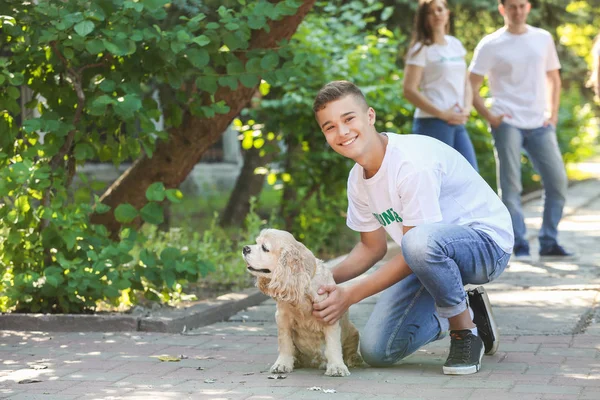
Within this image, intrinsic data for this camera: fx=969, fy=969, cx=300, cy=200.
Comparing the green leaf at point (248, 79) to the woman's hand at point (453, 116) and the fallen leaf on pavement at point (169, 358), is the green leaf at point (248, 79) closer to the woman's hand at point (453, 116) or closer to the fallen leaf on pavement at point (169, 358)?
the woman's hand at point (453, 116)

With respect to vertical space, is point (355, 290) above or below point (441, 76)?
below

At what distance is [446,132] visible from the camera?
8008mm

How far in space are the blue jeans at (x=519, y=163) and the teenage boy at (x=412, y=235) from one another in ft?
11.4

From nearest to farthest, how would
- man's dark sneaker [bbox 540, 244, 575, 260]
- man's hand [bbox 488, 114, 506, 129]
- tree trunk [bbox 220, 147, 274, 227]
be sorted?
man's hand [bbox 488, 114, 506, 129] → man's dark sneaker [bbox 540, 244, 575, 260] → tree trunk [bbox 220, 147, 274, 227]

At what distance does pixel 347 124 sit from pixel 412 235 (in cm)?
63

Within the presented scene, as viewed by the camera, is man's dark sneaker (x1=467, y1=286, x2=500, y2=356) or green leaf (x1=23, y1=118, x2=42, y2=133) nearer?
man's dark sneaker (x1=467, y1=286, x2=500, y2=356)

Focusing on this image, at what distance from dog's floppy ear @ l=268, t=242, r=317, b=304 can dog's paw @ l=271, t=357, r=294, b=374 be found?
485 millimetres

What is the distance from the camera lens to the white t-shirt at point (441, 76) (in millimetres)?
8102

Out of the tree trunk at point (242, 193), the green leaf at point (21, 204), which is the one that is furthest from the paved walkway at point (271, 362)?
the tree trunk at point (242, 193)

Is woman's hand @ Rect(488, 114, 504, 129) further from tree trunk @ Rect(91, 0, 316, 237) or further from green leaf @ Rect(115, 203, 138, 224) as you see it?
green leaf @ Rect(115, 203, 138, 224)

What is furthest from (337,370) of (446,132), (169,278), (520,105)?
(520,105)

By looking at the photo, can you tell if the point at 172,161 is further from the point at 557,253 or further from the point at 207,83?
the point at 557,253

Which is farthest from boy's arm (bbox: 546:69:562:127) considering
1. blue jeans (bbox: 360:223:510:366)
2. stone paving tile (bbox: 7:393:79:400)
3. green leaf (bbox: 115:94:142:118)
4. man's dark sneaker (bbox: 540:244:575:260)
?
stone paving tile (bbox: 7:393:79:400)

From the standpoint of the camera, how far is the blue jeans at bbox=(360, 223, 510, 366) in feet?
15.3
